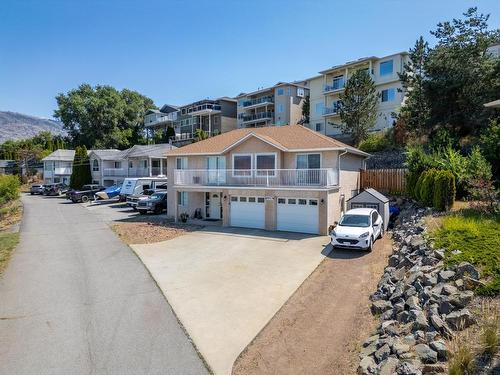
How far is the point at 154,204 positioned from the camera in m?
29.0

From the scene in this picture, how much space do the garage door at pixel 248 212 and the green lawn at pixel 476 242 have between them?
38.4ft

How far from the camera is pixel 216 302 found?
411 inches

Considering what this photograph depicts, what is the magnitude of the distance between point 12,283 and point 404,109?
1238 inches

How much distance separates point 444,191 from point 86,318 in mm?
15516

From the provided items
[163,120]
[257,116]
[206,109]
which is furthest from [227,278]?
[163,120]

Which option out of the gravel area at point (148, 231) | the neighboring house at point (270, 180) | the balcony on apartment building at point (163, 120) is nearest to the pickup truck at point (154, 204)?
the neighboring house at point (270, 180)

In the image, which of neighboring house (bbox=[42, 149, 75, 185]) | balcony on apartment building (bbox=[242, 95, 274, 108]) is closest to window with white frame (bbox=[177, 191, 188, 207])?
balcony on apartment building (bbox=[242, 95, 274, 108])

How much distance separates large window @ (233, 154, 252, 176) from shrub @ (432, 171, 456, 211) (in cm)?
1141

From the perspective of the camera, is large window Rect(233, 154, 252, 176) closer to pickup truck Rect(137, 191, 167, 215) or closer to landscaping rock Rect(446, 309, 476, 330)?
pickup truck Rect(137, 191, 167, 215)

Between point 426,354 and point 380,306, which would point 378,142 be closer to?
point 380,306

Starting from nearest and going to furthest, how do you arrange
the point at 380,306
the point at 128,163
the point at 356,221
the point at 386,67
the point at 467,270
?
the point at 467,270
the point at 380,306
the point at 356,221
the point at 386,67
the point at 128,163

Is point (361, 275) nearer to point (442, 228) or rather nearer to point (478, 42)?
point (442, 228)

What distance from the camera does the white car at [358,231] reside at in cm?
1506

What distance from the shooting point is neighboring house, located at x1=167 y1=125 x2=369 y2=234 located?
66.2ft
